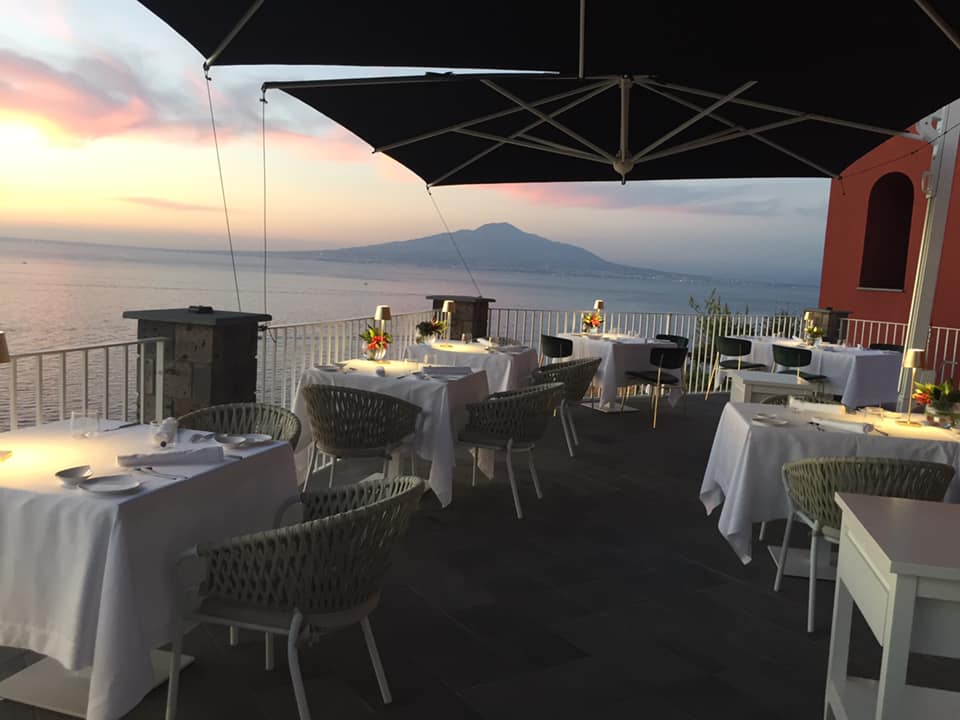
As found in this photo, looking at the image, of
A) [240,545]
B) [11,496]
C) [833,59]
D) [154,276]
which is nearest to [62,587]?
[11,496]

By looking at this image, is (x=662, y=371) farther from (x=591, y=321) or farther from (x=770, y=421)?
(x=770, y=421)

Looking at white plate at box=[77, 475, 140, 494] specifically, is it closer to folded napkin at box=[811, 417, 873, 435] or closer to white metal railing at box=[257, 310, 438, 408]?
white metal railing at box=[257, 310, 438, 408]

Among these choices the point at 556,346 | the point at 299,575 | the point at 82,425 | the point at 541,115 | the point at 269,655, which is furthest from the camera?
the point at 556,346

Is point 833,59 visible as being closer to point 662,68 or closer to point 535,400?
point 662,68

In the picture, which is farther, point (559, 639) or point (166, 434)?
point (559, 639)

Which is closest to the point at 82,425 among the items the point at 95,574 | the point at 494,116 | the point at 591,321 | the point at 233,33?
the point at 95,574

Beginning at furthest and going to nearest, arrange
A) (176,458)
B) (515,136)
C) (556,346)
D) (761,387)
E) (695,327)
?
(695,327) → (556,346) → (515,136) → (761,387) → (176,458)

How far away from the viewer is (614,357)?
26.3ft

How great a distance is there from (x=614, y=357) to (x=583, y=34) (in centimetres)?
507

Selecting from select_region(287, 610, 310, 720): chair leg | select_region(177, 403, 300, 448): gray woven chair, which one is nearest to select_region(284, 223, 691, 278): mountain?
select_region(177, 403, 300, 448): gray woven chair

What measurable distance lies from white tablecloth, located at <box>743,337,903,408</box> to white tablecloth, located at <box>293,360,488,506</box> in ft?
15.4

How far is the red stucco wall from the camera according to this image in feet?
37.4

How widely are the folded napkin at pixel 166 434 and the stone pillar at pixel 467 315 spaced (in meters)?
5.93

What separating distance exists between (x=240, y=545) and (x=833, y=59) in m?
3.52
